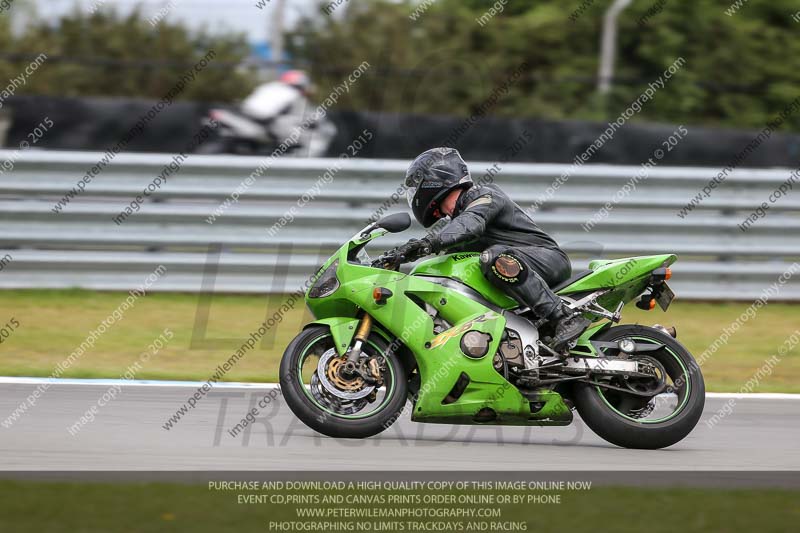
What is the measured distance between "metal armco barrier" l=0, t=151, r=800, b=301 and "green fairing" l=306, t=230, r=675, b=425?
4611 mm

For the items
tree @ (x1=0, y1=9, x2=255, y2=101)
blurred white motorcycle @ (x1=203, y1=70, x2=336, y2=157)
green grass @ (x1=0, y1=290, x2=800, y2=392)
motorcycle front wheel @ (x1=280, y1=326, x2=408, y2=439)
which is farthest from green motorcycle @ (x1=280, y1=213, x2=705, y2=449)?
tree @ (x1=0, y1=9, x2=255, y2=101)

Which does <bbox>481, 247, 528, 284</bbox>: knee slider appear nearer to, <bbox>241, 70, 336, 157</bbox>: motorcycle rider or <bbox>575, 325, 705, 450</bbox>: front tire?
<bbox>575, 325, 705, 450</bbox>: front tire

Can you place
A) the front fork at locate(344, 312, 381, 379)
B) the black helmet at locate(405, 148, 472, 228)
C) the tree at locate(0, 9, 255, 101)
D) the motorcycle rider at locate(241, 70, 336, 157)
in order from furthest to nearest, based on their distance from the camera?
1. the tree at locate(0, 9, 255, 101)
2. the motorcycle rider at locate(241, 70, 336, 157)
3. the black helmet at locate(405, 148, 472, 228)
4. the front fork at locate(344, 312, 381, 379)

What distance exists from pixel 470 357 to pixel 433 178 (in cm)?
100

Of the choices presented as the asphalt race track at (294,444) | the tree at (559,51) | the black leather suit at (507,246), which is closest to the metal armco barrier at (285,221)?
the asphalt race track at (294,444)

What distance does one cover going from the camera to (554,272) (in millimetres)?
6738

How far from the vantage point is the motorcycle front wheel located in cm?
637

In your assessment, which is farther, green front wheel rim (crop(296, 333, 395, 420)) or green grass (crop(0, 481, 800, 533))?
green front wheel rim (crop(296, 333, 395, 420))

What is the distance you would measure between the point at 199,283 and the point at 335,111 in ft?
7.56

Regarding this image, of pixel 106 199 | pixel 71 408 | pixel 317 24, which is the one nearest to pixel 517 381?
pixel 71 408

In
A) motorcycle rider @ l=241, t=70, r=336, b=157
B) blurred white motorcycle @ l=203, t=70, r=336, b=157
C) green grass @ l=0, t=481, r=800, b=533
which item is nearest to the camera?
green grass @ l=0, t=481, r=800, b=533

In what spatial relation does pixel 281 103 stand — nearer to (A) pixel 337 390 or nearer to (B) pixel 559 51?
(B) pixel 559 51

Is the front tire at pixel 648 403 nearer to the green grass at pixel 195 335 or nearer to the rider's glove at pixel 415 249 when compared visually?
the rider's glove at pixel 415 249

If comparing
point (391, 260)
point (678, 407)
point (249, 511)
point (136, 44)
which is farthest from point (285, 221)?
point (136, 44)
